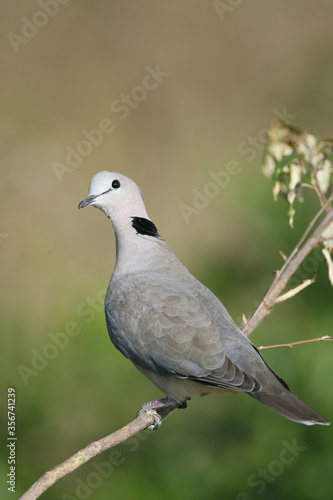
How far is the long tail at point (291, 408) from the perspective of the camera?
7.14 ft

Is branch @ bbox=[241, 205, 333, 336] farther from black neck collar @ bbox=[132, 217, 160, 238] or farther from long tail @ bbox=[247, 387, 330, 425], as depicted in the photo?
black neck collar @ bbox=[132, 217, 160, 238]

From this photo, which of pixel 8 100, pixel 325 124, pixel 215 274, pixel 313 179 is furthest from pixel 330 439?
pixel 8 100

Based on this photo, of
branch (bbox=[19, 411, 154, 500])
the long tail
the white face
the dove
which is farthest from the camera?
the white face

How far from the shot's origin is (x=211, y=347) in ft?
8.15

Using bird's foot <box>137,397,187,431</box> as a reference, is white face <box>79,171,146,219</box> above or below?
above

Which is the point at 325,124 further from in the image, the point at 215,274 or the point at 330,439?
the point at 330,439

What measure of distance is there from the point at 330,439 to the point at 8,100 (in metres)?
5.43

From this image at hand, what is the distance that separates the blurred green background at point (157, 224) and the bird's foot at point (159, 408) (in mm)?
1081

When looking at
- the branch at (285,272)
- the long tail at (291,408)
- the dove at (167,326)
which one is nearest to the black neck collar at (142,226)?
the dove at (167,326)

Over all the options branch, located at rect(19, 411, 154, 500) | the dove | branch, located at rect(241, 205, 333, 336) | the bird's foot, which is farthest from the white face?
branch, located at rect(19, 411, 154, 500)

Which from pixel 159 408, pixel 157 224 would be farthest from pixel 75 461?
pixel 157 224

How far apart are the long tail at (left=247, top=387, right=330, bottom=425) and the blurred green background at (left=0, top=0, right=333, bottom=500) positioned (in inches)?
53.1

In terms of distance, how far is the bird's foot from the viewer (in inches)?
98.4

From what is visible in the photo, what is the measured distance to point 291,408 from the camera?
7.32ft
